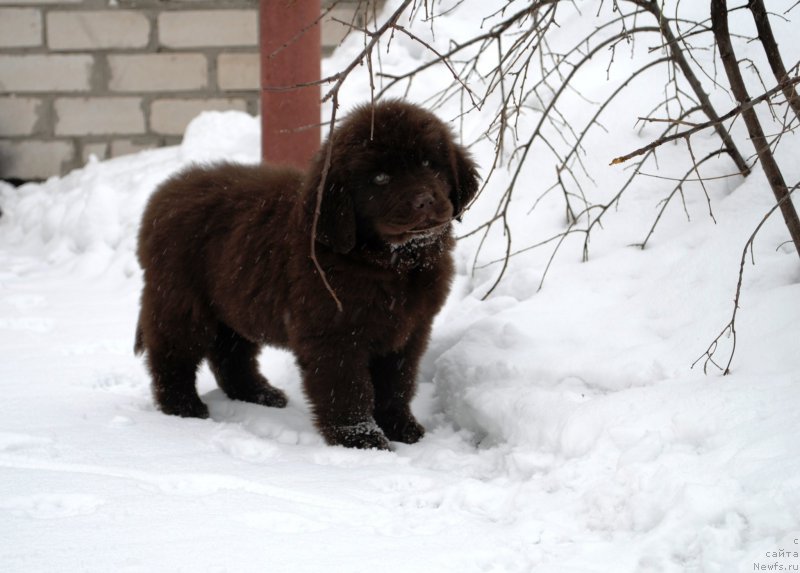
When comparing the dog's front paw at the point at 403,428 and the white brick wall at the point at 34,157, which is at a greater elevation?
the white brick wall at the point at 34,157

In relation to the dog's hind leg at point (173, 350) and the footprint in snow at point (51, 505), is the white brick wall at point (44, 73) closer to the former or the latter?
the dog's hind leg at point (173, 350)

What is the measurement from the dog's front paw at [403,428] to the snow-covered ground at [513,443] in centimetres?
8

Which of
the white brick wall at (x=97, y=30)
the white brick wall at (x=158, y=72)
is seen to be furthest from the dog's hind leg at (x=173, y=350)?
the white brick wall at (x=97, y=30)

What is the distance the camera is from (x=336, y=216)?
9.85 ft

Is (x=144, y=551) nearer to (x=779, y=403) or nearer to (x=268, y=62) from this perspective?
(x=779, y=403)

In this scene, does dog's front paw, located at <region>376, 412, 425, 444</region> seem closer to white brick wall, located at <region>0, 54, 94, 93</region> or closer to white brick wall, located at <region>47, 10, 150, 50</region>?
white brick wall, located at <region>47, 10, 150, 50</region>

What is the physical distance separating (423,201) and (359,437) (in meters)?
0.94

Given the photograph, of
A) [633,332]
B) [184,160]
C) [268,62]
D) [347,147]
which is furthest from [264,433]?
[184,160]

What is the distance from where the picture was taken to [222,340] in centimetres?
390

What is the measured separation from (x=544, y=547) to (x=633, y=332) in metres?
1.26

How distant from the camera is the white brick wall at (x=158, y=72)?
745 centimetres

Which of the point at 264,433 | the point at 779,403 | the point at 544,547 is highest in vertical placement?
the point at 779,403

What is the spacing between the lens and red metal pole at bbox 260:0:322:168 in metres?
5.46

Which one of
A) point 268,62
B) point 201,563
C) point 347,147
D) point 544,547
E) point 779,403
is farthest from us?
point 268,62
